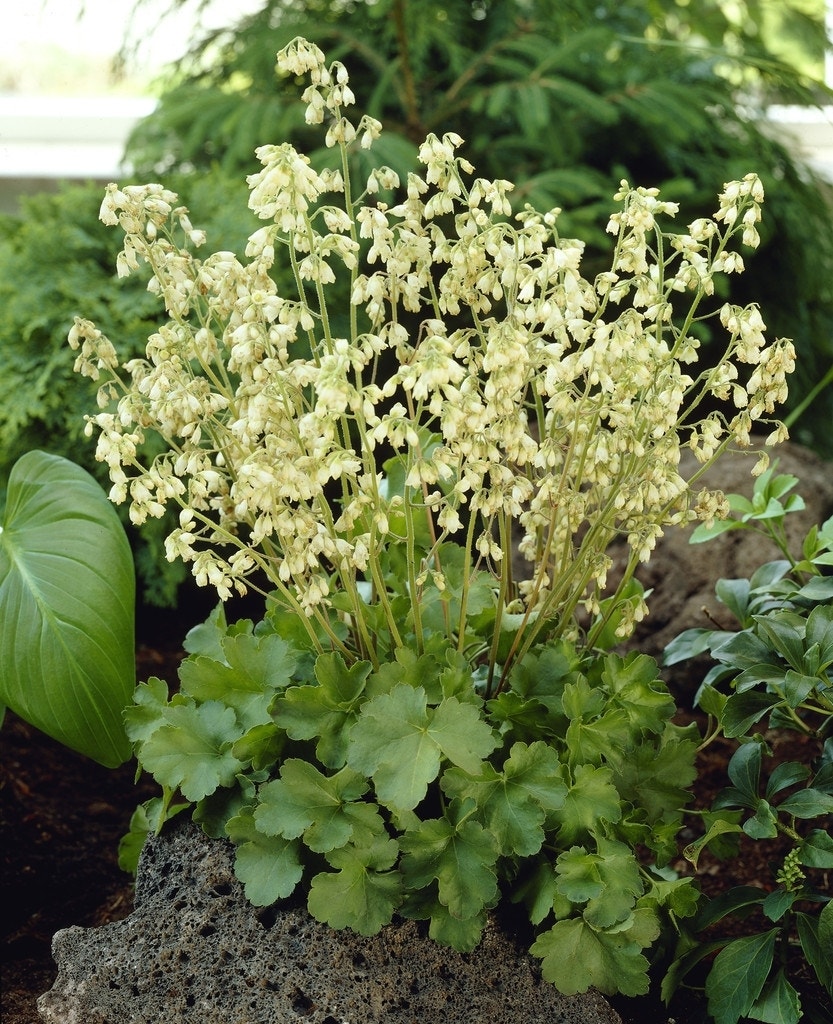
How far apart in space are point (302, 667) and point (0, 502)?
77 cm

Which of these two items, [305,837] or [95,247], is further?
[95,247]

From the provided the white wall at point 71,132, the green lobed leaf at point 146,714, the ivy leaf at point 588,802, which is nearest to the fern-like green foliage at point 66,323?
the green lobed leaf at point 146,714

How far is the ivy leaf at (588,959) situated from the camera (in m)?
0.96

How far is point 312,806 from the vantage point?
98 cm

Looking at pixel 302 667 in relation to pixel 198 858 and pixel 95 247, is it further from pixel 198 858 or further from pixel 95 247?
pixel 95 247

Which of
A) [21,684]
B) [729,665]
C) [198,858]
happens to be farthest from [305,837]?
[729,665]

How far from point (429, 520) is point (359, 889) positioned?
37cm

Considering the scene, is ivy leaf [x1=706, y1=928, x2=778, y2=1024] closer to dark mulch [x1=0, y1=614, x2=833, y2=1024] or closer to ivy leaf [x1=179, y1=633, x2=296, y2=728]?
dark mulch [x1=0, y1=614, x2=833, y2=1024]

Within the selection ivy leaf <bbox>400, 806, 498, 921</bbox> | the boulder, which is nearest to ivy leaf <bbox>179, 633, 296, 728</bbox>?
ivy leaf <bbox>400, 806, 498, 921</bbox>

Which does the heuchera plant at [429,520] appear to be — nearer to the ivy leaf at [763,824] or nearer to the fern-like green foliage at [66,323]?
the ivy leaf at [763,824]

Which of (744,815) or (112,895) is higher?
(744,815)

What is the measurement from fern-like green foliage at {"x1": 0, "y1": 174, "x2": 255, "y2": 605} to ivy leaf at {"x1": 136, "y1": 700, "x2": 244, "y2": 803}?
623 millimetres

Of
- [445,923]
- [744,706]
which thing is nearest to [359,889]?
[445,923]

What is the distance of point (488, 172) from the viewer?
2.21 m
